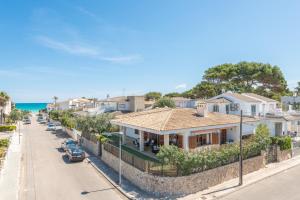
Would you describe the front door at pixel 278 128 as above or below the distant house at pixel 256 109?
below

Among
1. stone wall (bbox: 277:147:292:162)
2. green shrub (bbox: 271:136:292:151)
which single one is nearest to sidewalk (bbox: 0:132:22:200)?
stone wall (bbox: 277:147:292:162)

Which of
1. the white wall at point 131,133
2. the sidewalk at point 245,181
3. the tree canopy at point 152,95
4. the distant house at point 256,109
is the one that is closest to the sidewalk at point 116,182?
the sidewalk at point 245,181

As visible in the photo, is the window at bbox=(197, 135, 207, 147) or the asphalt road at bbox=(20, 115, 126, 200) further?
the window at bbox=(197, 135, 207, 147)

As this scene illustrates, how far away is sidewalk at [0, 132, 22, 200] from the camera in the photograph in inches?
717

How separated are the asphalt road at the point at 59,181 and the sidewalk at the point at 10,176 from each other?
49cm

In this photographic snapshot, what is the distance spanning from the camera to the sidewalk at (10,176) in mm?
18219

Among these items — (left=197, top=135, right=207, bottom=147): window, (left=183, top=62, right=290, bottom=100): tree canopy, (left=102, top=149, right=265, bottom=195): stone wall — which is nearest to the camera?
(left=102, top=149, right=265, bottom=195): stone wall

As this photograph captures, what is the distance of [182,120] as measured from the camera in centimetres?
2545

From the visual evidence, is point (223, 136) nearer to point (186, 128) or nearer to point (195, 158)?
point (186, 128)

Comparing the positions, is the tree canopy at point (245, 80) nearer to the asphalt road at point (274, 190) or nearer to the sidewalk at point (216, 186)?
the sidewalk at point (216, 186)

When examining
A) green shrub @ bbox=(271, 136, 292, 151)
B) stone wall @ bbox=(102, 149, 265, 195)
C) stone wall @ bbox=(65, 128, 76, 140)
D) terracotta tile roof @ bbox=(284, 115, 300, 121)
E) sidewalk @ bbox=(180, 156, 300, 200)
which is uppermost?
terracotta tile roof @ bbox=(284, 115, 300, 121)

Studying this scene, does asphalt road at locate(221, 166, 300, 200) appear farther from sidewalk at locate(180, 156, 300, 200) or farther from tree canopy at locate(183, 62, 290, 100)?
tree canopy at locate(183, 62, 290, 100)

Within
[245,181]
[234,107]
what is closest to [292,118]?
[234,107]

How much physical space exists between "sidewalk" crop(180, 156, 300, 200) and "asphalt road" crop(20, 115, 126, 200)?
629cm
